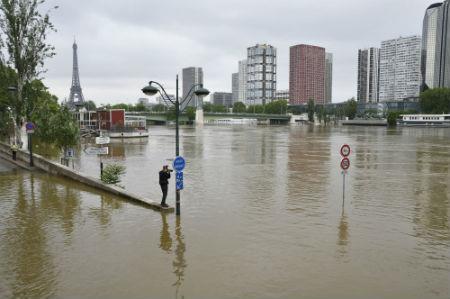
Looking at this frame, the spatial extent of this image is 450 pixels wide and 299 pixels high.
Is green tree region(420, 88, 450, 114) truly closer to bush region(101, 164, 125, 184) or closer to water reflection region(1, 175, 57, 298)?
bush region(101, 164, 125, 184)

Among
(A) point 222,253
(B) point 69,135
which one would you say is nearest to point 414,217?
(A) point 222,253

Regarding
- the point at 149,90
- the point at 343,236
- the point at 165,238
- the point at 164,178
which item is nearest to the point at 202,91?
the point at 149,90

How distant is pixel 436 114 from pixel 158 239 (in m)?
172

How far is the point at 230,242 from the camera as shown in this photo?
485 inches

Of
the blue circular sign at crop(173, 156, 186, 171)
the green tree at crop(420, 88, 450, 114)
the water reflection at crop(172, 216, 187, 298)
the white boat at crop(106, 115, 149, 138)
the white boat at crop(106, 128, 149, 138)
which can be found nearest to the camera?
the water reflection at crop(172, 216, 187, 298)

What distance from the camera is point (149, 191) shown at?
69.6 ft

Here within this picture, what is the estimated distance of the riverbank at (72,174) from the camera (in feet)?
56.0

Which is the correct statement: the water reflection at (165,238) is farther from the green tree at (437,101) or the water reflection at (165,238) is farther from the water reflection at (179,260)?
the green tree at (437,101)

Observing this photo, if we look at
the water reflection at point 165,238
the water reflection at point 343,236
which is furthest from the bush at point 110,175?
the water reflection at point 343,236

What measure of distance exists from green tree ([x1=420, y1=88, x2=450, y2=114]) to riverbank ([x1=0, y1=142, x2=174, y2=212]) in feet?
545

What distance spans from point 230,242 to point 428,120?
16725 cm

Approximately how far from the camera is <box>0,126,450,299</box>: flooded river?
30.3 ft

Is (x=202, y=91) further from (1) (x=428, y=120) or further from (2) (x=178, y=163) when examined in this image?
(1) (x=428, y=120)

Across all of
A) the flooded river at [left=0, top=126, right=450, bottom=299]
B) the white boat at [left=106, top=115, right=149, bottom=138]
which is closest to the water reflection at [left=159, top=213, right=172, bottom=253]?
the flooded river at [left=0, top=126, right=450, bottom=299]
